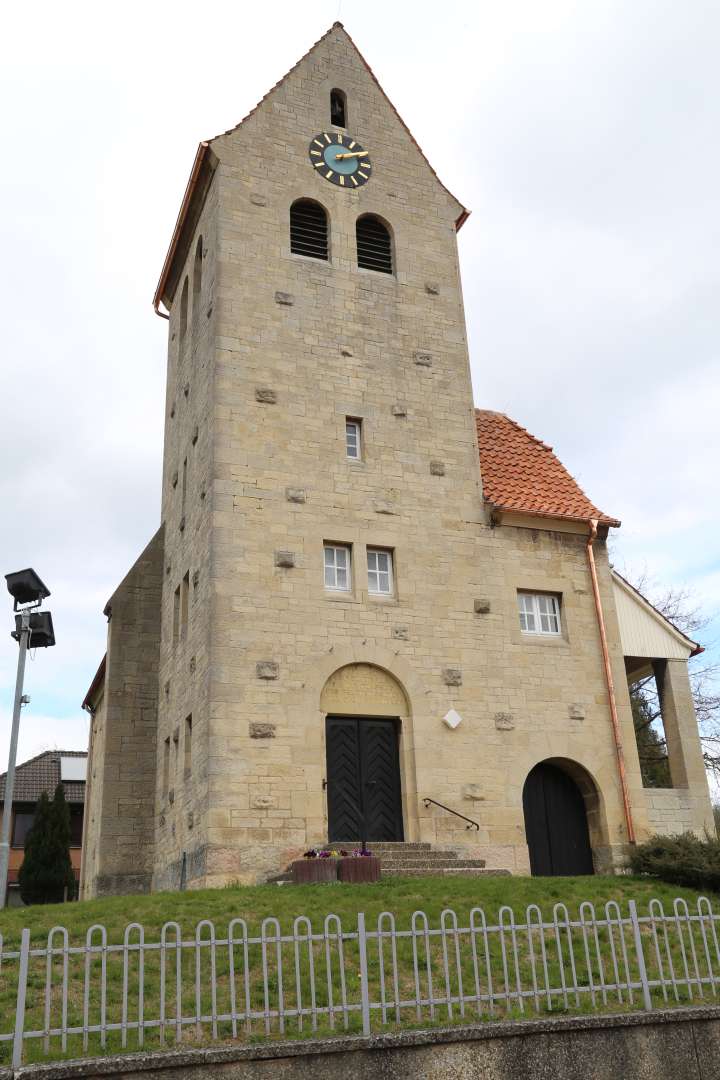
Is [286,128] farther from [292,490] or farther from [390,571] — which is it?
[390,571]

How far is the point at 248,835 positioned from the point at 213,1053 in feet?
30.1

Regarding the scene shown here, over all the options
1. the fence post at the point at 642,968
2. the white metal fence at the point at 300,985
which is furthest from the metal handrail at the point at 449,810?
the fence post at the point at 642,968

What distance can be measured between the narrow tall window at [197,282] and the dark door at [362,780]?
10357 millimetres

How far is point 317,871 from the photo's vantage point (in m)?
16.2

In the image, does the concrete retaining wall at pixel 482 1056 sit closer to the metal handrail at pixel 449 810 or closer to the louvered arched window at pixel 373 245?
the metal handrail at pixel 449 810

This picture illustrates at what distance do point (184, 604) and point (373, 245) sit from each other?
9523 millimetres

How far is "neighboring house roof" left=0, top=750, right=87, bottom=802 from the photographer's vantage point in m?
47.5

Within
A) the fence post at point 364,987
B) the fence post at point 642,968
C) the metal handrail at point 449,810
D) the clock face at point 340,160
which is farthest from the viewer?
the clock face at point 340,160

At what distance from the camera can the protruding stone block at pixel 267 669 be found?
19.1 meters

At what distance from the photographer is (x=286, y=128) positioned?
2442cm

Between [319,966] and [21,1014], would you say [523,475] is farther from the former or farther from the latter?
→ [21,1014]

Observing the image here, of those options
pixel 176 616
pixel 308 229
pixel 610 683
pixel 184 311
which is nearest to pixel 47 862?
pixel 176 616

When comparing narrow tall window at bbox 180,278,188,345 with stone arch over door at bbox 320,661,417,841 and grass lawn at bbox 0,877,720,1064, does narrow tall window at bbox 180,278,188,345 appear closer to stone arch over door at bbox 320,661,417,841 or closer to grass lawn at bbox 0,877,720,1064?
stone arch over door at bbox 320,661,417,841

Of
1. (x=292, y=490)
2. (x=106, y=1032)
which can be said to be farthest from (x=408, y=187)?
(x=106, y=1032)
